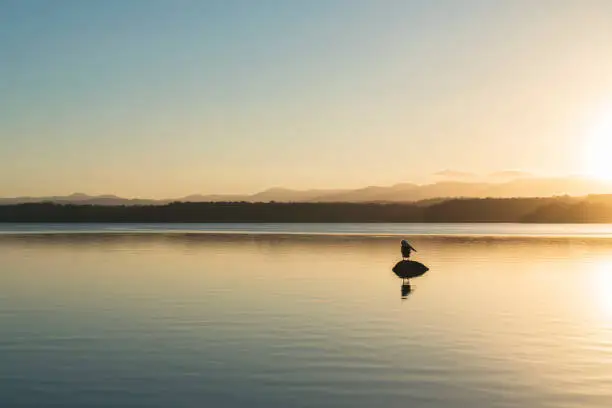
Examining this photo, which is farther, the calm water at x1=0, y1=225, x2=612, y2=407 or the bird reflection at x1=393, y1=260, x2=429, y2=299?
the bird reflection at x1=393, y1=260, x2=429, y2=299

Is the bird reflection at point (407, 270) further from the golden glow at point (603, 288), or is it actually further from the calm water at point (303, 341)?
the golden glow at point (603, 288)

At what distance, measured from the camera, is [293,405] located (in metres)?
16.4

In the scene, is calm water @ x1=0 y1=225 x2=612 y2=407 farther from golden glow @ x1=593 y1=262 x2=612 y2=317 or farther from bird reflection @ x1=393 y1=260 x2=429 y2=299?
bird reflection @ x1=393 y1=260 x2=429 y2=299

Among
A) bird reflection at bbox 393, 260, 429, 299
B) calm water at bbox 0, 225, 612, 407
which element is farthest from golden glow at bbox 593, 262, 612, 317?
bird reflection at bbox 393, 260, 429, 299

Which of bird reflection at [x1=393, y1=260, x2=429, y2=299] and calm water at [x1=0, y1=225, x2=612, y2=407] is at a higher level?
bird reflection at [x1=393, y1=260, x2=429, y2=299]

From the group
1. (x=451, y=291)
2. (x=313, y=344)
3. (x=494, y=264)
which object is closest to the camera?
(x=313, y=344)

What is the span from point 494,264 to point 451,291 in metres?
22.7

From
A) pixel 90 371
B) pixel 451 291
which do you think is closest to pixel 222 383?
pixel 90 371

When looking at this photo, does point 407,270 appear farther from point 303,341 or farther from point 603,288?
point 303,341

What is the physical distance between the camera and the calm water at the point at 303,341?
17.7m

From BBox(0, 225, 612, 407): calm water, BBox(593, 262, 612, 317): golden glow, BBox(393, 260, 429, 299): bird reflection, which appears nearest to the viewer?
BBox(0, 225, 612, 407): calm water

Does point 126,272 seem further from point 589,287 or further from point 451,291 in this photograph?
point 589,287

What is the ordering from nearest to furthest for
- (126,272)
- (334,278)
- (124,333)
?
(124,333) < (334,278) < (126,272)

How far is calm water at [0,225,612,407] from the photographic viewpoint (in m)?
17.7
